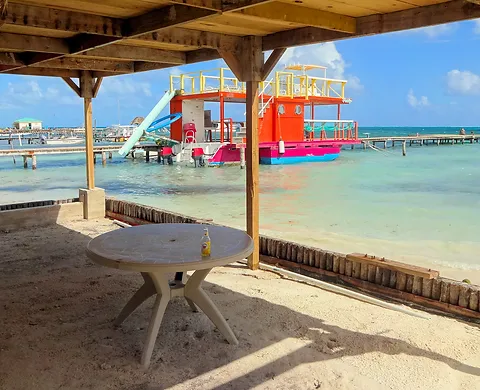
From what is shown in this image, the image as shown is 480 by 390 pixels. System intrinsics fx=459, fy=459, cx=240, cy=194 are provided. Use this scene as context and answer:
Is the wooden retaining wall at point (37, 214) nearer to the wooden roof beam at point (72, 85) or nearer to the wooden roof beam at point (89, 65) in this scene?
the wooden roof beam at point (72, 85)

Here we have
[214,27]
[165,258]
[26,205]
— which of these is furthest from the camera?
[26,205]

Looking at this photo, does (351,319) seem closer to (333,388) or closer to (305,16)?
(333,388)

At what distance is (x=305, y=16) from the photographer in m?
3.72

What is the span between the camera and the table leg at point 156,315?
114 inches

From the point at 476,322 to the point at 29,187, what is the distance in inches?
649

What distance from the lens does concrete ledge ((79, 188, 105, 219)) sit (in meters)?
7.68

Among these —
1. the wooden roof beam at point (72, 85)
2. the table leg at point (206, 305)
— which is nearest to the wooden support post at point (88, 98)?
the wooden roof beam at point (72, 85)

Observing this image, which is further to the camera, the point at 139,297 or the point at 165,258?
the point at 139,297

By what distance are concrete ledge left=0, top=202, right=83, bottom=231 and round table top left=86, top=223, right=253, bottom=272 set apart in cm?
413

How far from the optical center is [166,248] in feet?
9.91

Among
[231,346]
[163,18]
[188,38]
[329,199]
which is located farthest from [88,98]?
[329,199]

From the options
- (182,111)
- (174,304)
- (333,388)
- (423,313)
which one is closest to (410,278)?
(423,313)

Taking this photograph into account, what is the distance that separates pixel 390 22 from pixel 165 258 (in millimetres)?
2667

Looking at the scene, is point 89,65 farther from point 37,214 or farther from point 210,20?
point 210,20
